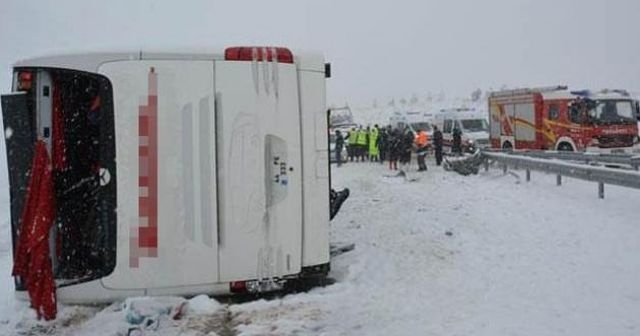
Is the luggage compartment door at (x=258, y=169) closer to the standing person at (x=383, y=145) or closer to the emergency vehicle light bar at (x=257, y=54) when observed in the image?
the emergency vehicle light bar at (x=257, y=54)

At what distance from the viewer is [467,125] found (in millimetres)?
32438

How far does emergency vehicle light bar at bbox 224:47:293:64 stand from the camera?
19.6ft

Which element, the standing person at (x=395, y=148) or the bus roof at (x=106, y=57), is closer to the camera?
the bus roof at (x=106, y=57)

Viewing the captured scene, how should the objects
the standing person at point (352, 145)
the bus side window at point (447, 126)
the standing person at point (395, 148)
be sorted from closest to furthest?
the standing person at point (395, 148) < the standing person at point (352, 145) < the bus side window at point (447, 126)

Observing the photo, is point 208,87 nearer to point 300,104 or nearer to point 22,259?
point 300,104

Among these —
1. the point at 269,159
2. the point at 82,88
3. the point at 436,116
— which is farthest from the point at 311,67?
the point at 436,116

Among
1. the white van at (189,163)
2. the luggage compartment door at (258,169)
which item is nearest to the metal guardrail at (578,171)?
the white van at (189,163)

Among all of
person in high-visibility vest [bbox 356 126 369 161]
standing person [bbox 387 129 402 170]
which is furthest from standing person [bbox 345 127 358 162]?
standing person [bbox 387 129 402 170]

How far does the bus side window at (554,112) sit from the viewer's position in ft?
80.2

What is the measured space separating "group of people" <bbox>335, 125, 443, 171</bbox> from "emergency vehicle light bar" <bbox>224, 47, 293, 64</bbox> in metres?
15.1

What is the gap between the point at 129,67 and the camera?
18.9 feet

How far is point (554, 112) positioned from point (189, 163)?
842 inches

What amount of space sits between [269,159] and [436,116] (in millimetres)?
30251

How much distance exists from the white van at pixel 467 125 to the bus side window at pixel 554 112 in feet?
17.9
